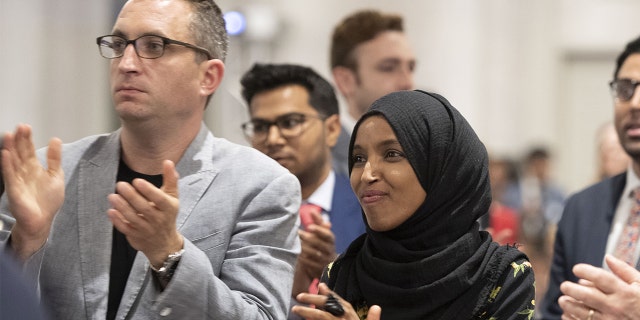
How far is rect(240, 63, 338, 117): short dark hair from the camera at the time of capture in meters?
4.22

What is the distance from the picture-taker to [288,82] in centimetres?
425

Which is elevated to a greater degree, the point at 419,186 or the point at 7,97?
the point at 419,186

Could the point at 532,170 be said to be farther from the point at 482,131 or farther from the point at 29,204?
the point at 29,204

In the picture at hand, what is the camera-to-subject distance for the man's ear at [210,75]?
3.16m

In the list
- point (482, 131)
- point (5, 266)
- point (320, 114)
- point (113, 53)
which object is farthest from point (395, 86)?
point (482, 131)

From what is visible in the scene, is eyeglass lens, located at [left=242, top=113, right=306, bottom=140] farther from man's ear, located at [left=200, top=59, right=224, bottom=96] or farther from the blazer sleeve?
the blazer sleeve

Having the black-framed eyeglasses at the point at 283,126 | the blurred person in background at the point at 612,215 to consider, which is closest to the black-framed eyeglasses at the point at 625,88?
the blurred person in background at the point at 612,215

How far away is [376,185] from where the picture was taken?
2895mm

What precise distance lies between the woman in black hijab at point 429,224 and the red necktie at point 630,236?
1107mm

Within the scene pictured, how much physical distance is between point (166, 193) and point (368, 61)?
262cm

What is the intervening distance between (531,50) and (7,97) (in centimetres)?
677

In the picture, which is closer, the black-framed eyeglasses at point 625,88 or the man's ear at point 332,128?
the black-framed eyeglasses at point 625,88

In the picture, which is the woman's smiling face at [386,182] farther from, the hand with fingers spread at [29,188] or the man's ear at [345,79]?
the man's ear at [345,79]

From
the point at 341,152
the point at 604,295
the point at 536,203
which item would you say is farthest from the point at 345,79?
the point at 536,203
